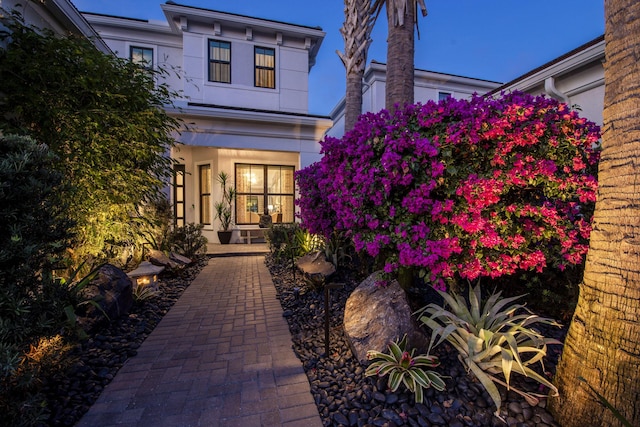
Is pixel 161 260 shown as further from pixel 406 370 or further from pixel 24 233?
pixel 406 370

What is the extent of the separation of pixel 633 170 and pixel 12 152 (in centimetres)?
381

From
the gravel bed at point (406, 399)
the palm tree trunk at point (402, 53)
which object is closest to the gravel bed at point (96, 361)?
the gravel bed at point (406, 399)

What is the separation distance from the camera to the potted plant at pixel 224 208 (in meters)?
9.80

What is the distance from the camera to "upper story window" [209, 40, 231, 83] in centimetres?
970

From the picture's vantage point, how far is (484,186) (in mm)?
2354

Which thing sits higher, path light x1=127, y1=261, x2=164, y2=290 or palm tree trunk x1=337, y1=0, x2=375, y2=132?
palm tree trunk x1=337, y1=0, x2=375, y2=132

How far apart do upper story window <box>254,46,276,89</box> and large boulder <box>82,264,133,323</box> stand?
327 inches

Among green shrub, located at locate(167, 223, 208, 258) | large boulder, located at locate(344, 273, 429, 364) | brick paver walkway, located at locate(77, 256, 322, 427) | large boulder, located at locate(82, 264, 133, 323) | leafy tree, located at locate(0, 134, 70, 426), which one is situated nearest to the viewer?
leafy tree, located at locate(0, 134, 70, 426)

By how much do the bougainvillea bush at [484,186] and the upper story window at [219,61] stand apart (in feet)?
29.1

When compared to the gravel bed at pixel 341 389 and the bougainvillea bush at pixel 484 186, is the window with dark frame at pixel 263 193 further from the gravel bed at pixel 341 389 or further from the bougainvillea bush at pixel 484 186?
the bougainvillea bush at pixel 484 186

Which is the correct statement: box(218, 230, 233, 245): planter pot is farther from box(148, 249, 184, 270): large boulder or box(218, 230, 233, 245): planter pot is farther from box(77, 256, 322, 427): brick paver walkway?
box(77, 256, 322, 427): brick paver walkway

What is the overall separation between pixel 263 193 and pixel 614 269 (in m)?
9.86

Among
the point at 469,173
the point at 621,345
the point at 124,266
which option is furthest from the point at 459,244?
the point at 124,266

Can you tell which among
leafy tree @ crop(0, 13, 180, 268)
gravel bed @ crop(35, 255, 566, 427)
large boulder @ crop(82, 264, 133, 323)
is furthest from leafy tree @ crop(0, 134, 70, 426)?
leafy tree @ crop(0, 13, 180, 268)
